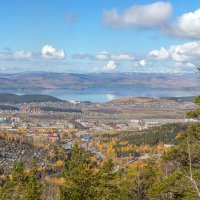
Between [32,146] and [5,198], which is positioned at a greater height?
[5,198]

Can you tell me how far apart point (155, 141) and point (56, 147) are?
25.6 m

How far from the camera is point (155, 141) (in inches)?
4259

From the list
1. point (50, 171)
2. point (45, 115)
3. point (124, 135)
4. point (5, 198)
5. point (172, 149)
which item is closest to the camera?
point (172, 149)

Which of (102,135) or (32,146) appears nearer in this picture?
(32,146)

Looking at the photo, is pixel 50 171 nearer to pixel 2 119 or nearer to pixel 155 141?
pixel 155 141

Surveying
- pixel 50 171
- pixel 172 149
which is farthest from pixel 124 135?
pixel 172 149

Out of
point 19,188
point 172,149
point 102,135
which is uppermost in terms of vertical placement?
point 172,149

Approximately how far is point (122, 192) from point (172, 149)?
13.7ft

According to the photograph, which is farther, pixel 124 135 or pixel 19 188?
pixel 124 135

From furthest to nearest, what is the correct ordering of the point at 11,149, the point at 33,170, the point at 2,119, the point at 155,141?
the point at 2,119 → the point at 155,141 → the point at 11,149 → the point at 33,170

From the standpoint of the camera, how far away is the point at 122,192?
2100cm

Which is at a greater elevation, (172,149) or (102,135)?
(172,149)

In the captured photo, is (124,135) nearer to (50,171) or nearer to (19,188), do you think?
(50,171)

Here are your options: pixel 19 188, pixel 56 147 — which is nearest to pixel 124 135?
pixel 56 147
